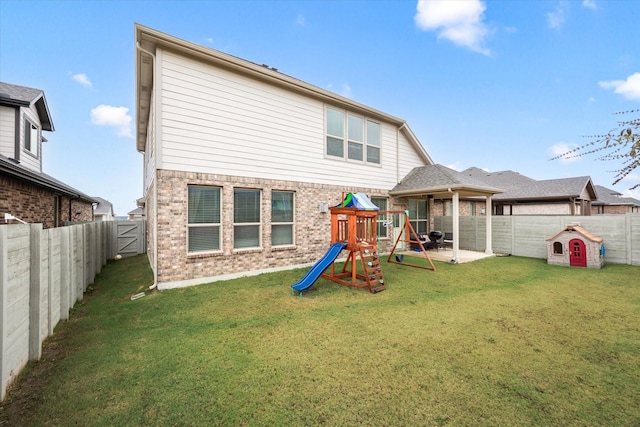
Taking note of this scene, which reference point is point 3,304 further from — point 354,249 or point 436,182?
point 436,182

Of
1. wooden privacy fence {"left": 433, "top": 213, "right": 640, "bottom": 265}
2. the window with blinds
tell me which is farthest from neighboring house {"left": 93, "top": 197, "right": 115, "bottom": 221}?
wooden privacy fence {"left": 433, "top": 213, "right": 640, "bottom": 265}

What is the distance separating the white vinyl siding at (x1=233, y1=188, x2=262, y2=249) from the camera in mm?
7613

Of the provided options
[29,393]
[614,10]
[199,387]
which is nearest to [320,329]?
[199,387]

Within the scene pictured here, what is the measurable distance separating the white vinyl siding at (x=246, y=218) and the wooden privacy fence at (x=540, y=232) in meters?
10.7

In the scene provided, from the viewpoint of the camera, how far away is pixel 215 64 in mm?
7270

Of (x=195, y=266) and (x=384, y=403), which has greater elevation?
(x=195, y=266)

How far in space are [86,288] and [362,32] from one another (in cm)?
1505

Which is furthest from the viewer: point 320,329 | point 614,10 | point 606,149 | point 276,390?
point 614,10

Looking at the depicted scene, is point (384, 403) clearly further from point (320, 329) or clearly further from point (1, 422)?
point (1, 422)

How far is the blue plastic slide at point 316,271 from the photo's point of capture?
6098 mm

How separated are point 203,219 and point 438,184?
8.50 metres

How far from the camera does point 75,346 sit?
12.5 ft

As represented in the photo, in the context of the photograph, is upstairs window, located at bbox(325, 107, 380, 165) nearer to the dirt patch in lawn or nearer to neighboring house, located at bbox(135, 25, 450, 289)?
neighboring house, located at bbox(135, 25, 450, 289)

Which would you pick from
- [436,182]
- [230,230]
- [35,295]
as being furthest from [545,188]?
[35,295]
